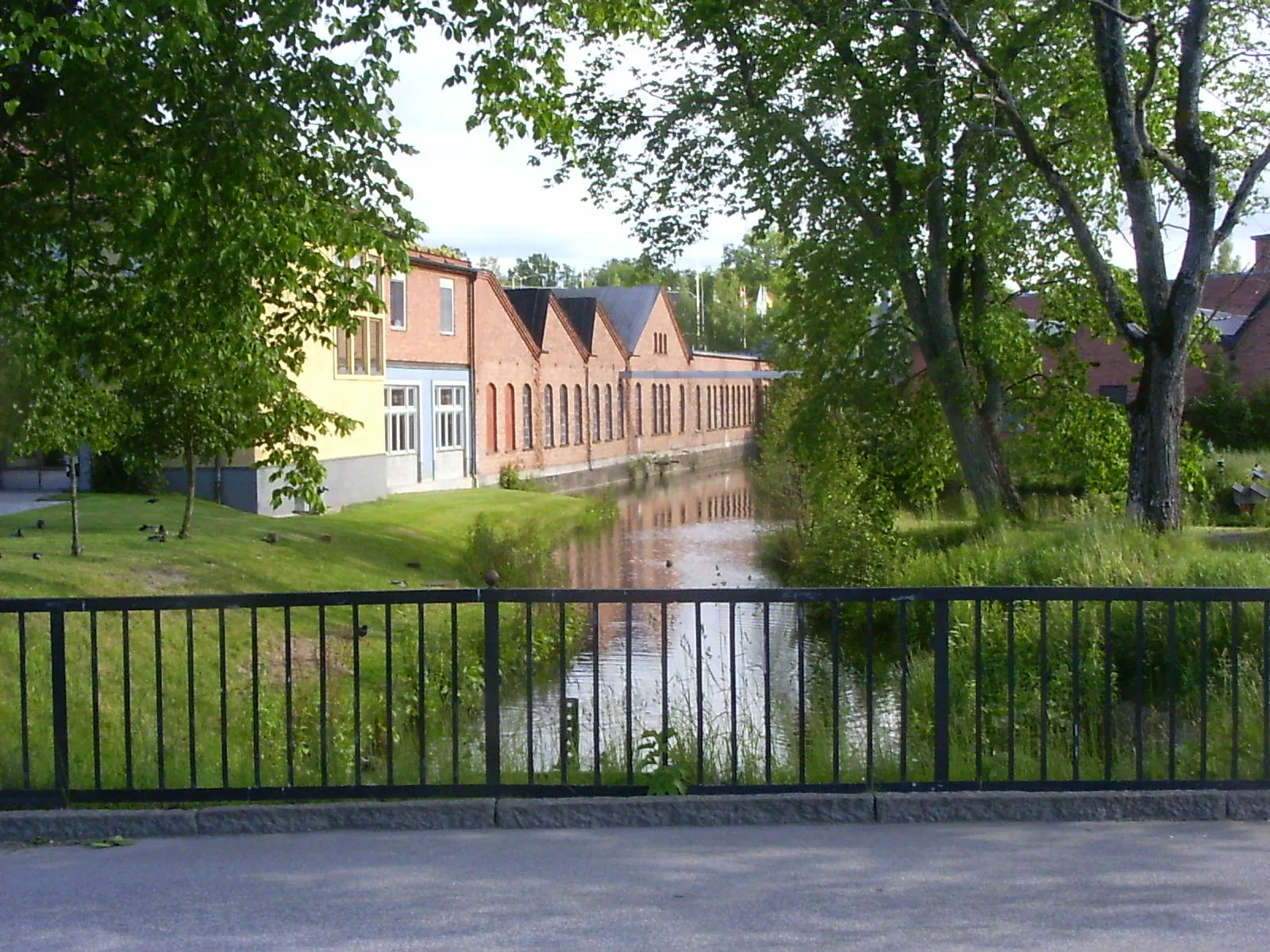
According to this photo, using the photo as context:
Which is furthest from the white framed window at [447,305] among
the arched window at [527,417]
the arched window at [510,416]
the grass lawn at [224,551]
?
the grass lawn at [224,551]

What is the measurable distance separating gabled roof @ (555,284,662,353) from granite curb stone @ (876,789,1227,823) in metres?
63.8

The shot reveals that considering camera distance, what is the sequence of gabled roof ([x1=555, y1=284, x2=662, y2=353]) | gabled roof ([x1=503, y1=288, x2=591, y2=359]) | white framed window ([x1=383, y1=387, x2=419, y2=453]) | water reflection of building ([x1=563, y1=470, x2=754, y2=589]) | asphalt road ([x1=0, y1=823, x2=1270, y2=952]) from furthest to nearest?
1. gabled roof ([x1=555, y1=284, x2=662, y2=353])
2. gabled roof ([x1=503, y1=288, x2=591, y2=359])
3. white framed window ([x1=383, y1=387, x2=419, y2=453])
4. water reflection of building ([x1=563, y1=470, x2=754, y2=589])
5. asphalt road ([x1=0, y1=823, x2=1270, y2=952])

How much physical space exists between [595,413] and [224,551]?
135 feet

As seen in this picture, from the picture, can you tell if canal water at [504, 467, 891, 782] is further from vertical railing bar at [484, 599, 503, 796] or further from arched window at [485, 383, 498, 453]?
arched window at [485, 383, 498, 453]

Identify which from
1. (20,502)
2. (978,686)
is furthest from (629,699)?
(20,502)

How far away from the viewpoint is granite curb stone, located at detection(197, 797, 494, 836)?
22.7 feet

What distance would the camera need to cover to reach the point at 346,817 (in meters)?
6.94

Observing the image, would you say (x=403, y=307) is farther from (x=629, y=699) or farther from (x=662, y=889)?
(x=662, y=889)

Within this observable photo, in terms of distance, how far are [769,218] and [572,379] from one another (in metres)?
36.4

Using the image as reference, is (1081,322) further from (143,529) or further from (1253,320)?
(1253,320)

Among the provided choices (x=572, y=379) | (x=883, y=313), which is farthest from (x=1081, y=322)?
(x=572, y=379)

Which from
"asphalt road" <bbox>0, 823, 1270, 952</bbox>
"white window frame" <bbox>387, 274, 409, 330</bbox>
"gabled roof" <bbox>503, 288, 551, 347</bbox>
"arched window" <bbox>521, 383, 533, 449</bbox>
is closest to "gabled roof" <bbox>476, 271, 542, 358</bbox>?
"gabled roof" <bbox>503, 288, 551, 347</bbox>

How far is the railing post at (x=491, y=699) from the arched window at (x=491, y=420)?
41745 millimetres

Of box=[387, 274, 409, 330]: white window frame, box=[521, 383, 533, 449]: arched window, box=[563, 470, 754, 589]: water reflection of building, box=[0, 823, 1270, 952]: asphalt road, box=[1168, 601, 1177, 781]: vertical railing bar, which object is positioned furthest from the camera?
box=[521, 383, 533, 449]: arched window
